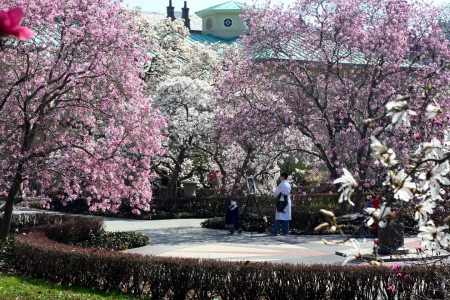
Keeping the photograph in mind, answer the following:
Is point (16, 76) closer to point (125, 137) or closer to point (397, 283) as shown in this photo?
point (125, 137)

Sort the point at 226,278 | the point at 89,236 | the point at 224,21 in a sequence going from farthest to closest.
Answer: the point at 224,21, the point at 89,236, the point at 226,278

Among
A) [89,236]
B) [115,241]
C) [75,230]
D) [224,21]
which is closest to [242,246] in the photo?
[115,241]

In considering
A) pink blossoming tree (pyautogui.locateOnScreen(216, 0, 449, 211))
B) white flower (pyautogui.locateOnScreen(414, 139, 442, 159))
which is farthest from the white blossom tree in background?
white flower (pyautogui.locateOnScreen(414, 139, 442, 159))

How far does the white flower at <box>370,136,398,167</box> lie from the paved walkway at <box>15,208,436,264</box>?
1024cm

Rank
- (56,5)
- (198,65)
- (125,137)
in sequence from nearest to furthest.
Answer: (56,5)
(125,137)
(198,65)

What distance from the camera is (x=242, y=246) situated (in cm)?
1631

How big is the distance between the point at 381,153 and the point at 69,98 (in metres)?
12.6

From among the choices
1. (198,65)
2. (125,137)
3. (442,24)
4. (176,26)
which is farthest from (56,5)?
(176,26)

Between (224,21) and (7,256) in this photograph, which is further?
(224,21)

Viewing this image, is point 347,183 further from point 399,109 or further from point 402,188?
point 399,109

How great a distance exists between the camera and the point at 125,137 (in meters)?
14.9

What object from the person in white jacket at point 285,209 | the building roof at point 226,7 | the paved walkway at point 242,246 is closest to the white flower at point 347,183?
the paved walkway at point 242,246

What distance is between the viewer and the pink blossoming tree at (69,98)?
13.9m

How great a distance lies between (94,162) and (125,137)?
0.96 metres
